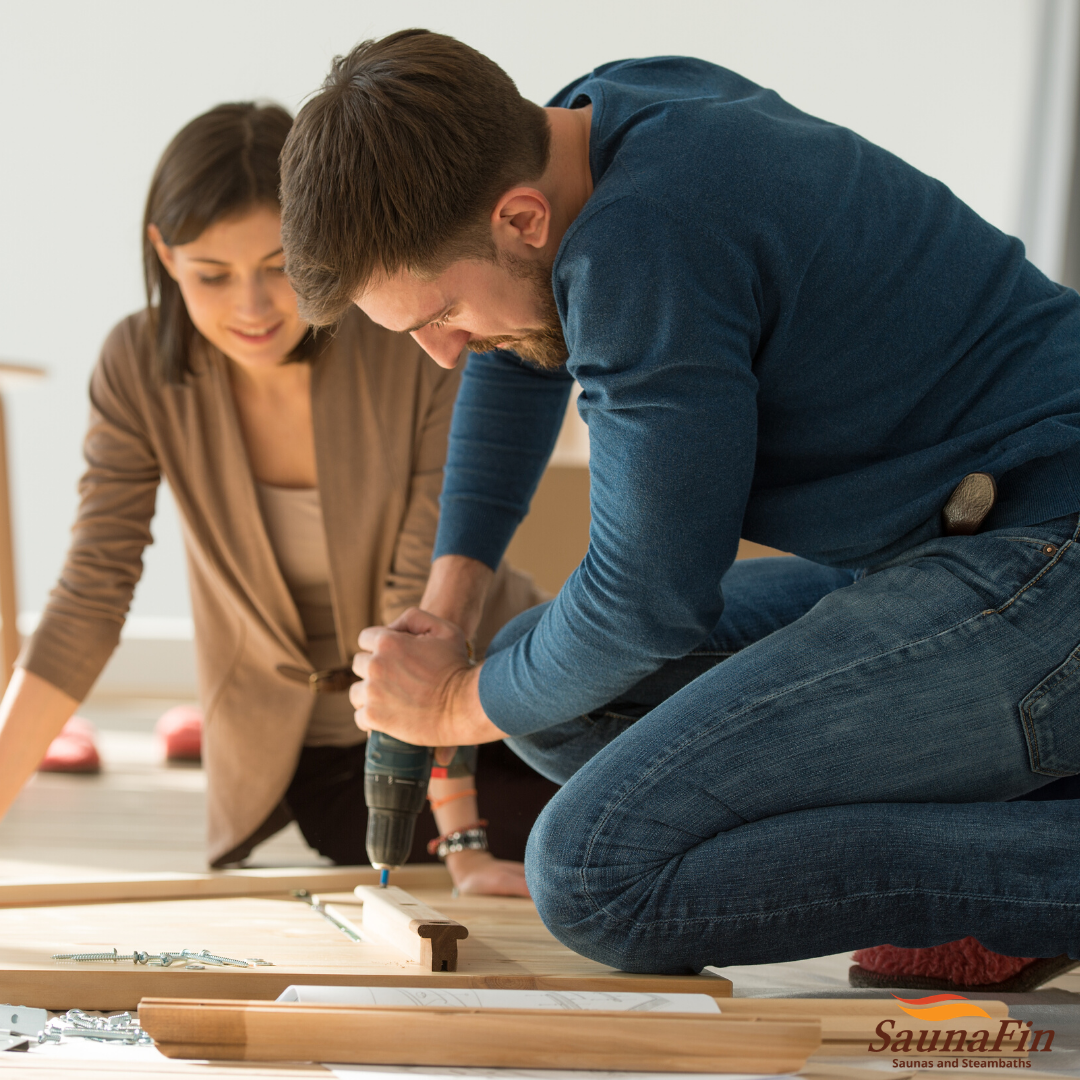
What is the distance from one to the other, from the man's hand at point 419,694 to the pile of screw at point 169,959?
0.96 feet

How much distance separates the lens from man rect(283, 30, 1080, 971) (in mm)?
1053

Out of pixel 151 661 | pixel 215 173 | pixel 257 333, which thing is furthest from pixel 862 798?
pixel 151 661

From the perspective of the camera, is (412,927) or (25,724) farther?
(25,724)

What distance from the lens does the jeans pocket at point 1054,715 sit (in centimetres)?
111

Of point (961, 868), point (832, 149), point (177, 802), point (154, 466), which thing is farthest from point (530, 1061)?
point (177, 802)

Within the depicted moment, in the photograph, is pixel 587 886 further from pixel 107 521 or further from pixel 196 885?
pixel 107 521

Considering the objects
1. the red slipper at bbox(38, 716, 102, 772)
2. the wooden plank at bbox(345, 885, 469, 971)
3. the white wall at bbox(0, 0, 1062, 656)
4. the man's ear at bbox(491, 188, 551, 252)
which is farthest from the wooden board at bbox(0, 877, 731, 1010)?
the white wall at bbox(0, 0, 1062, 656)

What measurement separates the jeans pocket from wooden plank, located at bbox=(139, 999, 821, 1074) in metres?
0.40

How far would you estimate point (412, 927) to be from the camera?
1.23m

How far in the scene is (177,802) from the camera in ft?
9.98

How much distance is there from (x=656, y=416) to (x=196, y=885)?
969 millimetres

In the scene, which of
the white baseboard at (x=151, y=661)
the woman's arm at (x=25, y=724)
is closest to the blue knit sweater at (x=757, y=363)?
the woman's arm at (x=25, y=724)

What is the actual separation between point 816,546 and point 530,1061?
629mm

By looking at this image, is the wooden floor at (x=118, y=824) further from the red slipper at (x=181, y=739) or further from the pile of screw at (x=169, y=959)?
the pile of screw at (x=169, y=959)
